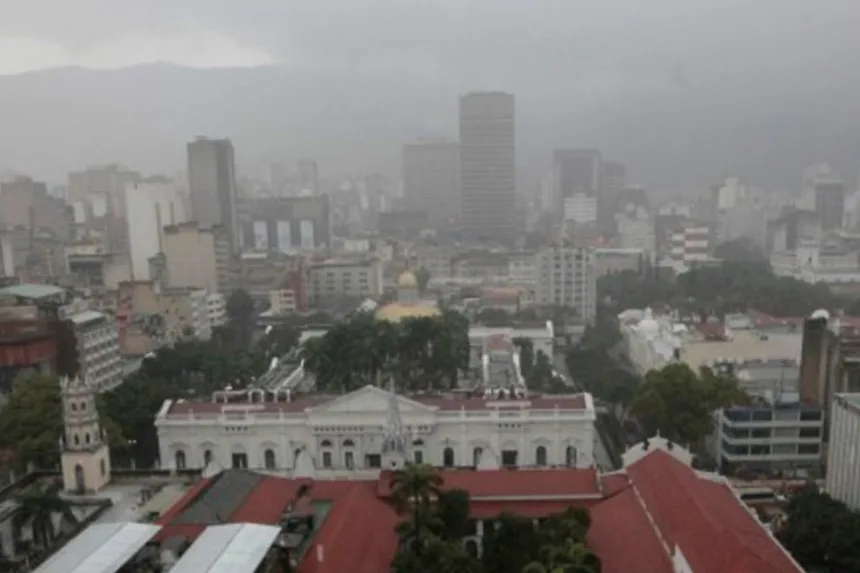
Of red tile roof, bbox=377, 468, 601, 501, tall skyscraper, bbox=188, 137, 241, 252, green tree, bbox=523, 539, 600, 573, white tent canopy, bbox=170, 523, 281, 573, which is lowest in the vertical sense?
red tile roof, bbox=377, 468, 601, 501

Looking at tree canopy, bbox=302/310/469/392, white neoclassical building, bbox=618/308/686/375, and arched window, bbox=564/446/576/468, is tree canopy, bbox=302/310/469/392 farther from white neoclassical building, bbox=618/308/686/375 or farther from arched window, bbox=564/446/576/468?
white neoclassical building, bbox=618/308/686/375

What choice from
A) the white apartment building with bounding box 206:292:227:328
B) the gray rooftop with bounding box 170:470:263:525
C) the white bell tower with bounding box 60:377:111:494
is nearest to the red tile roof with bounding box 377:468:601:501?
the gray rooftop with bounding box 170:470:263:525

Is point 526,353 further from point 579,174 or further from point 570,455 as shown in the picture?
point 579,174

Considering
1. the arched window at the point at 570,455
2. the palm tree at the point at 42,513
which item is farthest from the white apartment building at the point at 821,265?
the palm tree at the point at 42,513

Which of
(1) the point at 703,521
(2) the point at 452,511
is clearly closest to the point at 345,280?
(2) the point at 452,511

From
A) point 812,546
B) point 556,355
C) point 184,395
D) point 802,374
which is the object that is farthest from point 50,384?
point 556,355

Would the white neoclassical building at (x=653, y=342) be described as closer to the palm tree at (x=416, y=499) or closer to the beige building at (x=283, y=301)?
the palm tree at (x=416, y=499)
